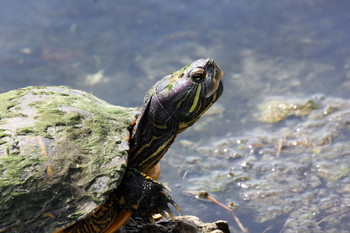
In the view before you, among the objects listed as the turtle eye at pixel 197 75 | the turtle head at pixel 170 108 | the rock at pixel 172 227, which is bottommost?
the rock at pixel 172 227

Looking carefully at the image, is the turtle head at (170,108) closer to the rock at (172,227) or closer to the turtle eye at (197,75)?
the turtle eye at (197,75)

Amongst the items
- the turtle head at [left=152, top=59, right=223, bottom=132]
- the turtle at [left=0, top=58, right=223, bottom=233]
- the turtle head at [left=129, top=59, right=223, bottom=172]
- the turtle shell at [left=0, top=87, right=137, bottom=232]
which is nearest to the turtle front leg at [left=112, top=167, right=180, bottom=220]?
the turtle at [left=0, top=58, right=223, bottom=233]

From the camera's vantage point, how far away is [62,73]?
7.06 m

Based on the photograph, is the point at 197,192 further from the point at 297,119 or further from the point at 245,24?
the point at 245,24

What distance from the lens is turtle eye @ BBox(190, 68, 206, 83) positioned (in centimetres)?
314

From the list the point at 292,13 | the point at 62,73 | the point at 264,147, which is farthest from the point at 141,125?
the point at 292,13

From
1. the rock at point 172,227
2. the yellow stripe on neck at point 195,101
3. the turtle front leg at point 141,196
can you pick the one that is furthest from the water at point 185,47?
the turtle front leg at point 141,196

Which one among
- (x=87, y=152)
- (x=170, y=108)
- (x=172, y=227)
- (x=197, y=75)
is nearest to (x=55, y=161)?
(x=87, y=152)

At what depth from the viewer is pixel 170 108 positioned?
123 inches

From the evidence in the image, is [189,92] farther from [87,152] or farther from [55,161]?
[55,161]

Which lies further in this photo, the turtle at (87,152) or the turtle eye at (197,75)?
the turtle eye at (197,75)

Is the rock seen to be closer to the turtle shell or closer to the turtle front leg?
the turtle front leg

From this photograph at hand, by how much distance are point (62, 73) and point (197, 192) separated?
10.5 feet

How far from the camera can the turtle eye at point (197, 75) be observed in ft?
10.3
